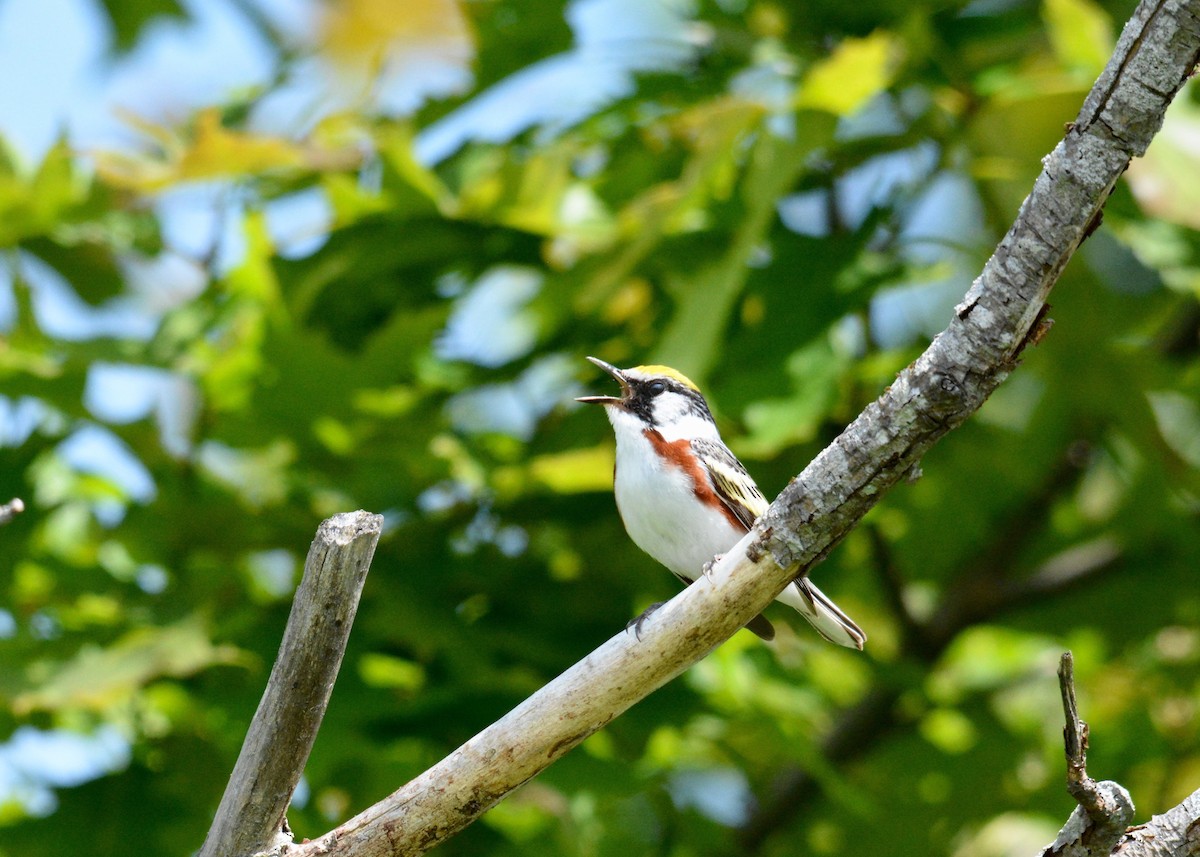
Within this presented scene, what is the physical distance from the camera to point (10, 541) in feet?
14.4

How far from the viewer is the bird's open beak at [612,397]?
4168mm

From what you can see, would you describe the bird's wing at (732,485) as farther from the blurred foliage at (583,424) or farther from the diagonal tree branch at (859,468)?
the diagonal tree branch at (859,468)

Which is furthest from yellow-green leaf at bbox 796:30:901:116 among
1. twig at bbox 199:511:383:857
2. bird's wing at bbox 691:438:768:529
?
twig at bbox 199:511:383:857

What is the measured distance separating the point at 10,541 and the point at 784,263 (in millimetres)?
2879

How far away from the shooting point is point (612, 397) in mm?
4285

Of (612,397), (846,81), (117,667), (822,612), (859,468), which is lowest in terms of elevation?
(117,667)

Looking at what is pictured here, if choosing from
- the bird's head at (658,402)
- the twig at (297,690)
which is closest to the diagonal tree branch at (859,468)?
the twig at (297,690)

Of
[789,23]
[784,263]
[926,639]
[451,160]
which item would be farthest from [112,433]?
[926,639]

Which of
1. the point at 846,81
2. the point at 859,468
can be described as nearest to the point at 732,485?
the point at 846,81

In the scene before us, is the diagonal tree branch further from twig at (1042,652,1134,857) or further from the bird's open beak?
the bird's open beak

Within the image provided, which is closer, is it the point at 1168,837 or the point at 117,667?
the point at 1168,837

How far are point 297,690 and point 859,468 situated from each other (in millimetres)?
1219

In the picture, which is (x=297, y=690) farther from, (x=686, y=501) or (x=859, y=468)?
(x=686, y=501)

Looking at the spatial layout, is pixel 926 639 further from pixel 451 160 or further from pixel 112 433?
pixel 112 433
